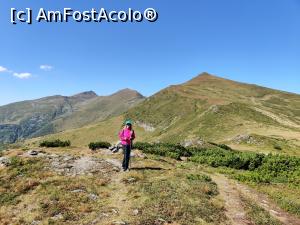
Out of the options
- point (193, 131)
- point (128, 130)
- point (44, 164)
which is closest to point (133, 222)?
point (128, 130)

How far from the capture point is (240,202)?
2092 cm

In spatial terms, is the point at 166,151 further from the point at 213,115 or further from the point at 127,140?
the point at 213,115

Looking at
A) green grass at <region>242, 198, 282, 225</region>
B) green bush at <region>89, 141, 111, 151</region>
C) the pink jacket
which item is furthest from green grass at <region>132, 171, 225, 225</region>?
green bush at <region>89, 141, 111, 151</region>

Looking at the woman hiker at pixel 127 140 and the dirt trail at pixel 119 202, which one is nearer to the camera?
the dirt trail at pixel 119 202

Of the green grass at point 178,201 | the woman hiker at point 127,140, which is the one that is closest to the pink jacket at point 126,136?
the woman hiker at point 127,140

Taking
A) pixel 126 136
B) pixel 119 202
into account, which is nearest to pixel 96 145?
pixel 126 136

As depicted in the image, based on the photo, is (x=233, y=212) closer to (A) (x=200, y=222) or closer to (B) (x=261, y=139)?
(A) (x=200, y=222)

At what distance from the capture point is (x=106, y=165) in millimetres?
26203

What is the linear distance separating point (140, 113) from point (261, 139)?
113502 millimetres

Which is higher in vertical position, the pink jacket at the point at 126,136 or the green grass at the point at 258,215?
the pink jacket at the point at 126,136

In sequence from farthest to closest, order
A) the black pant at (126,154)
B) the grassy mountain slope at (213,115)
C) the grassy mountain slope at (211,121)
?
the grassy mountain slope at (213,115) → the grassy mountain slope at (211,121) → the black pant at (126,154)

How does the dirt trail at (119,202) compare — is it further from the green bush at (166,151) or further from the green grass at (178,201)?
the green bush at (166,151)

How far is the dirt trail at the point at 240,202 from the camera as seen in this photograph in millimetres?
18922

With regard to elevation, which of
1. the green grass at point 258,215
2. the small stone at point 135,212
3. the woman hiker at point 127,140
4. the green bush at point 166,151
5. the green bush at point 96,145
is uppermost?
the woman hiker at point 127,140
